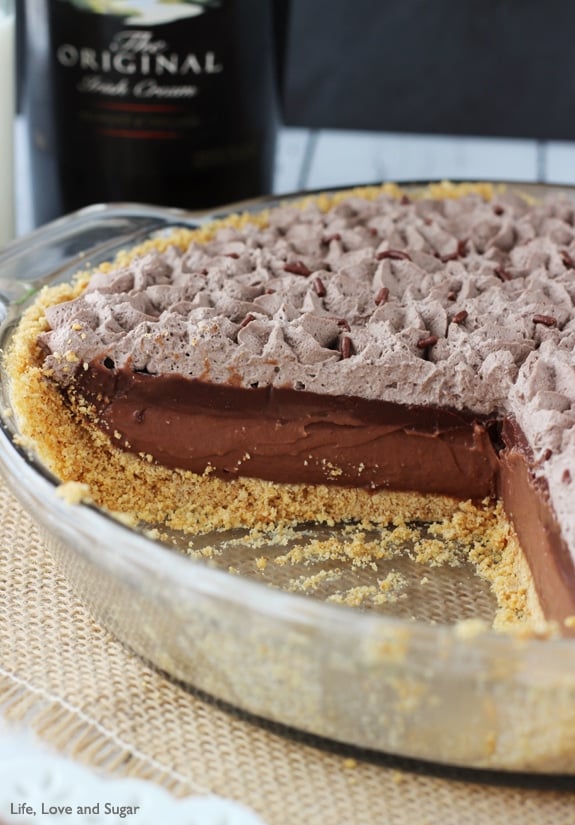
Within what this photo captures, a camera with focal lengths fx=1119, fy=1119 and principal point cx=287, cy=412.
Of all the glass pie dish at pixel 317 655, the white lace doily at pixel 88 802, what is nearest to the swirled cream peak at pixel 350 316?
the glass pie dish at pixel 317 655

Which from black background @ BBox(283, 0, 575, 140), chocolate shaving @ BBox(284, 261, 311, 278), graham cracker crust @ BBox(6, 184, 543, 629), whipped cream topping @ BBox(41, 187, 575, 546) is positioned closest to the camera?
whipped cream topping @ BBox(41, 187, 575, 546)

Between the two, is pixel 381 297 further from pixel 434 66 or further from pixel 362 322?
pixel 434 66

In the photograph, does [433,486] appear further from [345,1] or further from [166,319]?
[345,1]

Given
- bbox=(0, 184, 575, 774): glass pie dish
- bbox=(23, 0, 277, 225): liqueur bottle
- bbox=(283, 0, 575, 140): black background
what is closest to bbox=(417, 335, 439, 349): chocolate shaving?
bbox=(0, 184, 575, 774): glass pie dish

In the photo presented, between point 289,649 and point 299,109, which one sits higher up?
point 299,109

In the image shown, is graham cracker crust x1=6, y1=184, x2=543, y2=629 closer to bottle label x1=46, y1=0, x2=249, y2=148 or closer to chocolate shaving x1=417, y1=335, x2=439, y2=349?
chocolate shaving x1=417, y1=335, x2=439, y2=349

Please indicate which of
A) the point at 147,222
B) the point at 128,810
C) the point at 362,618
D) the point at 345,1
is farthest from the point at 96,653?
the point at 345,1

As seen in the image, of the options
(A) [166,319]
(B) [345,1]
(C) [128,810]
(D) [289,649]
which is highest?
(B) [345,1]
